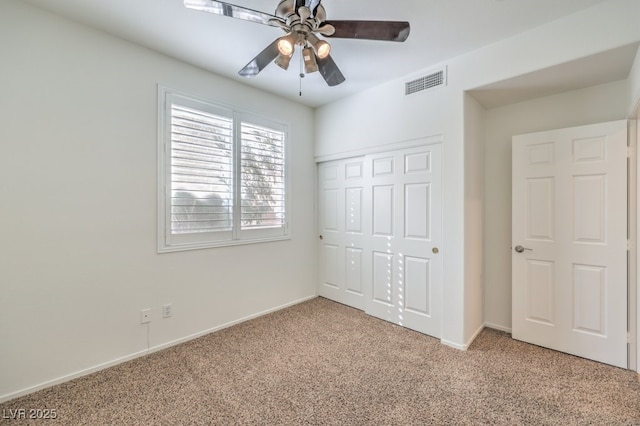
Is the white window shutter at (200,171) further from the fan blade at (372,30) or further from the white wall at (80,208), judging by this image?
the fan blade at (372,30)

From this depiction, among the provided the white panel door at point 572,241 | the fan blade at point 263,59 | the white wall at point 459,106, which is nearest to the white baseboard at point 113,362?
the white wall at point 459,106

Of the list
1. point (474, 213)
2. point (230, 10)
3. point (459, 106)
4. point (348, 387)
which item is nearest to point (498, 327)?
point (474, 213)

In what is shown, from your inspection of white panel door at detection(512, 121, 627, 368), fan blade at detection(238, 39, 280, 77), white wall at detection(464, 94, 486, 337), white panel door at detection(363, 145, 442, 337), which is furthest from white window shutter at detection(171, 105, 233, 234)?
white panel door at detection(512, 121, 627, 368)

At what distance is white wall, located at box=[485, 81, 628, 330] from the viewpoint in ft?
8.76

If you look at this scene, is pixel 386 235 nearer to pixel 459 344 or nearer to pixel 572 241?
pixel 459 344

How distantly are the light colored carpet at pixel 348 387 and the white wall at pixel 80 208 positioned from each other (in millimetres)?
318

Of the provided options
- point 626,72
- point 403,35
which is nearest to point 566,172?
point 626,72

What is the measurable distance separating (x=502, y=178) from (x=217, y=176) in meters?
3.10

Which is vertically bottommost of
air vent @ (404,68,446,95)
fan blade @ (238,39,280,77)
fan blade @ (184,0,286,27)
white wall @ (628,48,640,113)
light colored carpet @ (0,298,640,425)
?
light colored carpet @ (0,298,640,425)

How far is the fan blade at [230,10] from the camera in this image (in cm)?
147

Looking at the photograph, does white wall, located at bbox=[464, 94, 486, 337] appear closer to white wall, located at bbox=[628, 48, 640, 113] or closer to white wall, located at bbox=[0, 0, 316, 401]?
white wall, located at bbox=[628, 48, 640, 113]

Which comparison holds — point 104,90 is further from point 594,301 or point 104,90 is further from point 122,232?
point 594,301

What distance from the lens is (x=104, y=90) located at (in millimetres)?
2264

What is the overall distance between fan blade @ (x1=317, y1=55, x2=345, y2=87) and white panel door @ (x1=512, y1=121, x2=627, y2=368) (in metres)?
1.97
